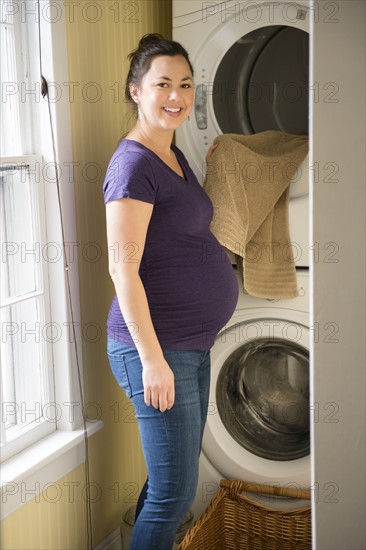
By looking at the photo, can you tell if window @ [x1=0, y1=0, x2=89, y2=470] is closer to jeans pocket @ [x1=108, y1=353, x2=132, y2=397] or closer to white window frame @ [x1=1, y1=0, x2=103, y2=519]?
white window frame @ [x1=1, y1=0, x2=103, y2=519]

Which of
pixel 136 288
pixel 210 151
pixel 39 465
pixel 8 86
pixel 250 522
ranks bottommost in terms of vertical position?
pixel 250 522

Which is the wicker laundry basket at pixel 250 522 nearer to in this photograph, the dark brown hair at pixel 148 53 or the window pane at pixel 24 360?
the window pane at pixel 24 360

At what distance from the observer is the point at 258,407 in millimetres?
2396

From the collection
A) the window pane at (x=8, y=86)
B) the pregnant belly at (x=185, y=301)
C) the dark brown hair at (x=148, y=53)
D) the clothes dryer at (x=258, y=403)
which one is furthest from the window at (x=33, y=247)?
the clothes dryer at (x=258, y=403)

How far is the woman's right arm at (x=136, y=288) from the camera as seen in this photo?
1614 mm

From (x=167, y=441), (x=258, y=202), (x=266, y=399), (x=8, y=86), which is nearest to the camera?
(x=167, y=441)

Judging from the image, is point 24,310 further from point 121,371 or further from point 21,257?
point 121,371

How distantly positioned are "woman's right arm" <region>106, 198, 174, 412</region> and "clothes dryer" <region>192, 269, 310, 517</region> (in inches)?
23.6

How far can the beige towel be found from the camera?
6.92ft

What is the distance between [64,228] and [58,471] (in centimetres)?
70

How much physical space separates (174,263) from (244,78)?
788 mm

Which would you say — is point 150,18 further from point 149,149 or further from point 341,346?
point 341,346

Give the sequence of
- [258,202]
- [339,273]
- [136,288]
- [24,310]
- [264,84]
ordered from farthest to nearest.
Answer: [264,84]
[258,202]
[24,310]
[136,288]
[339,273]

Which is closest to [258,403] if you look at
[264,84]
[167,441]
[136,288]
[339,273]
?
[167,441]
